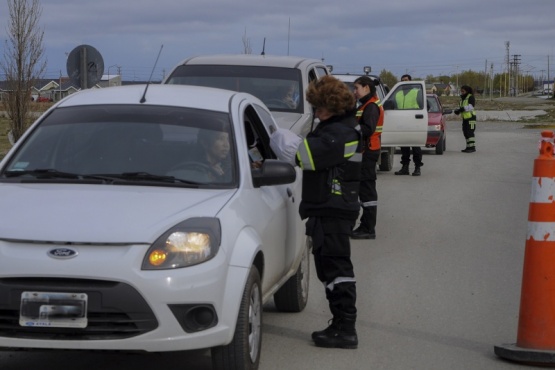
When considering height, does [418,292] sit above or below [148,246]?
below

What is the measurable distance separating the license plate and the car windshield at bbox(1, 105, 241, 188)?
3.58ft

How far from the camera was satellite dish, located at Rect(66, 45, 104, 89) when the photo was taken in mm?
16734

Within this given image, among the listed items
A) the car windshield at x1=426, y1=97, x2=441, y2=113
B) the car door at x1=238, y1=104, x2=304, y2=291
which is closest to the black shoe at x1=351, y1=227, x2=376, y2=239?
the car door at x1=238, y1=104, x2=304, y2=291

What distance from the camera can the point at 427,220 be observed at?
14.1m

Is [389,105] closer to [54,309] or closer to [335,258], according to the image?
[335,258]

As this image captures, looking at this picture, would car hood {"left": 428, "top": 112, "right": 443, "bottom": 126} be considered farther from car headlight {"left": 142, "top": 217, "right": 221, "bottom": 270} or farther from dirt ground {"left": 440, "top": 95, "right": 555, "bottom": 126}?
car headlight {"left": 142, "top": 217, "right": 221, "bottom": 270}

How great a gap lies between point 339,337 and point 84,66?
35.0 feet

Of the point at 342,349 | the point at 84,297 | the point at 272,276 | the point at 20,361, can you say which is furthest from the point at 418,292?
the point at 84,297

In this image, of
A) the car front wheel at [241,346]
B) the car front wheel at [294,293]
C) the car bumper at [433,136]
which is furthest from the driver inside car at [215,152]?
the car bumper at [433,136]

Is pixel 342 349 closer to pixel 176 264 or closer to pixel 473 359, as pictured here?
pixel 473 359

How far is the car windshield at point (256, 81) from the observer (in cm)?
1226

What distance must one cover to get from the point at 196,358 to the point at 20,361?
1.10 m

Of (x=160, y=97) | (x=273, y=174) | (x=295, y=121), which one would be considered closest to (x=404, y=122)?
(x=295, y=121)

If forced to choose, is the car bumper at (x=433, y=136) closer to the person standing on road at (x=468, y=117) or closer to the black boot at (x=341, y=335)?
the person standing on road at (x=468, y=117)
